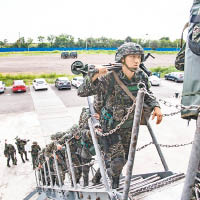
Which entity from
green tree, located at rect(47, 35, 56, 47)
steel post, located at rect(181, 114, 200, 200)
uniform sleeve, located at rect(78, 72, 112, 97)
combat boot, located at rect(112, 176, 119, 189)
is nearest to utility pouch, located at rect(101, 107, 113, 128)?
uniform sleeve, located at rect(78, 72, 112, 97)

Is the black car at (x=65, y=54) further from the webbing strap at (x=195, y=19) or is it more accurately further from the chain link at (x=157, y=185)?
the webbing strap at (x=195, y=19)

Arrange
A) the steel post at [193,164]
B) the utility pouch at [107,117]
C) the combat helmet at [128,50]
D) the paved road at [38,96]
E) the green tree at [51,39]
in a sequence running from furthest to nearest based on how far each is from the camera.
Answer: the green tree at [51,39] → the paved road at [38,96] → the utility pouch at [107,117] → the combat helmet at [128,50] → the steel post at [193,164]

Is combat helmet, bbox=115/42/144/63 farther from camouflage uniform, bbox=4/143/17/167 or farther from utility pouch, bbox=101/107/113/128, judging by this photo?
camouflage uniform, bbox=4/143/17/167

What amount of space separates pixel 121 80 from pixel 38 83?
759 inches

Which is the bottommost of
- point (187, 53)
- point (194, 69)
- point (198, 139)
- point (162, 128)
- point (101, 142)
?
point (162, 128)

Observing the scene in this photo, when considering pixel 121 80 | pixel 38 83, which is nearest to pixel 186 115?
pixel 121 80

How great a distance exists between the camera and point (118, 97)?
3.46m

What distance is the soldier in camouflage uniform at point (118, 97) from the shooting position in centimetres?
334

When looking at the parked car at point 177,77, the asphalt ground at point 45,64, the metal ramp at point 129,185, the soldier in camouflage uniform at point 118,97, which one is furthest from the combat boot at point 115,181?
the asphalt ground at point 45,64

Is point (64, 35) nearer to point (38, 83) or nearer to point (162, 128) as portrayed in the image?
point (38, 83)

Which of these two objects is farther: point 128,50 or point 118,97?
point 118,97

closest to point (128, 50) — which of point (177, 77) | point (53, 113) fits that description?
point (53, 113)

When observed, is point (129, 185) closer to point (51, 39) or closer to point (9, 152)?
point (9, 152)

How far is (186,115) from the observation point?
5.75 ft
